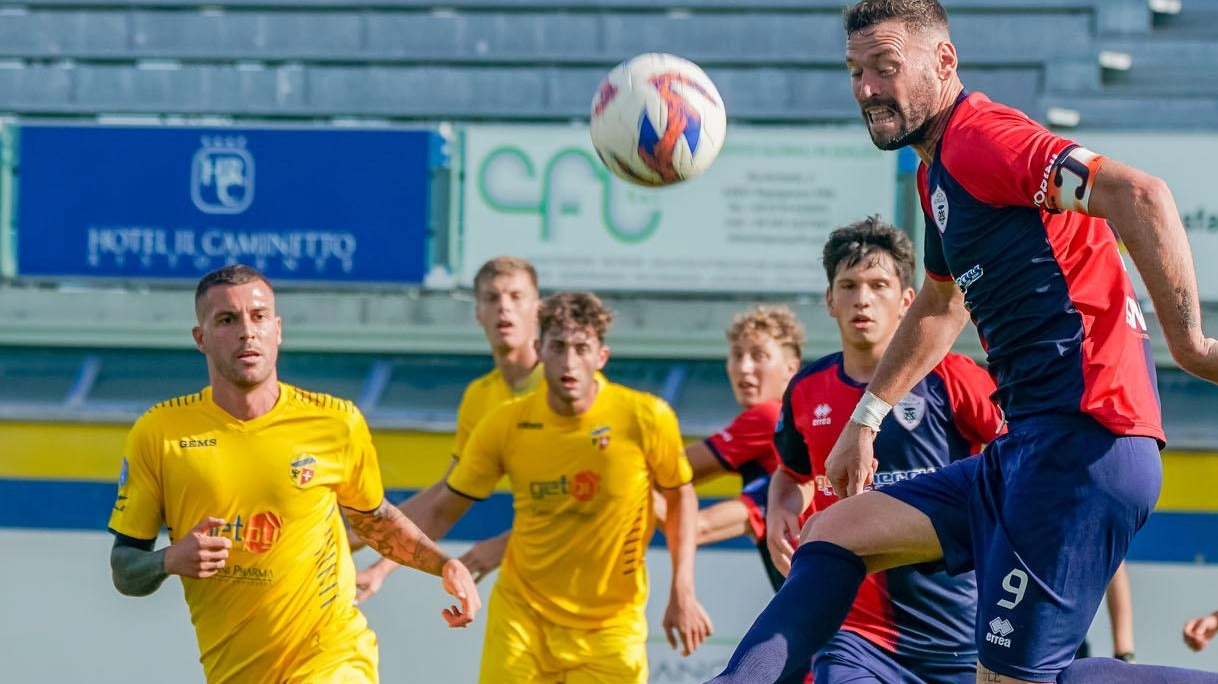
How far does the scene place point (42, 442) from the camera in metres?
9.55

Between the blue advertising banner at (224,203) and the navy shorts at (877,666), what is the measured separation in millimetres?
5972

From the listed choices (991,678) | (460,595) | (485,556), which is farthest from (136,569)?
(991,678)

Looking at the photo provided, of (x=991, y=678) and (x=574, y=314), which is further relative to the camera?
(x=574, y=314)

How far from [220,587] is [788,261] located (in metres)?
5.48

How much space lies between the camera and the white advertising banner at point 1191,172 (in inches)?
356

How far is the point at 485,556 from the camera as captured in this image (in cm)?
635

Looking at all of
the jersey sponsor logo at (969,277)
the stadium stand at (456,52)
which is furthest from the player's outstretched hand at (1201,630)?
the stadium stand at (456,52)

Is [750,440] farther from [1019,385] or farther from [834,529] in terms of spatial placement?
[1019,385]

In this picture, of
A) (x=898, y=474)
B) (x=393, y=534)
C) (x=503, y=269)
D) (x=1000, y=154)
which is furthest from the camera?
(x=503, y=269)

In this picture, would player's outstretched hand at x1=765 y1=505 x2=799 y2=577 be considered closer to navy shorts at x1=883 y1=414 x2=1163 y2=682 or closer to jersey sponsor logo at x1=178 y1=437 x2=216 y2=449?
navy shorts at x1=883 y1=414 x2=1163 y2=682

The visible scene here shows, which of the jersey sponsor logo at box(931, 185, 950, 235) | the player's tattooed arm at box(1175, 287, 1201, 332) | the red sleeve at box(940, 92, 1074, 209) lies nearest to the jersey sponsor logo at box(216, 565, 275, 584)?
the jersey sponsor logo at box(931, 185, 950, 235)

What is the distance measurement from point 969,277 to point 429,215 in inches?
265

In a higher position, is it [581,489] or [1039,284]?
[1039,284]

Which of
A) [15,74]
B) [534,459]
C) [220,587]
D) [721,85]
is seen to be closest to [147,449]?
[220,587]
